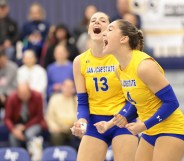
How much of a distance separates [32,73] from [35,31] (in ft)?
4.05

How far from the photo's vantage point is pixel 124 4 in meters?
12.9

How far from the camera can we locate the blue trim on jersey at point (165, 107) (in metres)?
5.89

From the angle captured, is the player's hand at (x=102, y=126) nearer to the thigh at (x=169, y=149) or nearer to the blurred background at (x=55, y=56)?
the thigh at (x=169, y=149)

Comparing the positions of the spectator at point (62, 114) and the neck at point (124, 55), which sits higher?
the neck at point (124, 55)

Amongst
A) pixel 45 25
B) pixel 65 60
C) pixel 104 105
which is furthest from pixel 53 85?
pixel 104 105

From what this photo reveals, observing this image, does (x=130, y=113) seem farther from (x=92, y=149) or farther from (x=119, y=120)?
(x=92, y=149)

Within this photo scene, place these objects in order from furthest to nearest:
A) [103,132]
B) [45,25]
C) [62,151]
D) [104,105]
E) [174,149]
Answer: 1. [45,25]
2. [62,151]
3. [104,105]
4. [103,132]
5. [174,149]

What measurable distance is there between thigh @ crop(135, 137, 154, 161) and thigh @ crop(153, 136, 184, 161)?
142 millimetres

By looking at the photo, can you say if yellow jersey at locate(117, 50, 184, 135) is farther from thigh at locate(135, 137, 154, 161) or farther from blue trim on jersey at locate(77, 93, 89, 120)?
blue trim on jersey at locate(77, 93, 89, 120)

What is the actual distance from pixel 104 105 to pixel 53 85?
16.2 feet

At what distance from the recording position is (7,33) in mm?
13055

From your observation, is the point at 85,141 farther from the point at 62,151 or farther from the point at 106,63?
the point at 62,151

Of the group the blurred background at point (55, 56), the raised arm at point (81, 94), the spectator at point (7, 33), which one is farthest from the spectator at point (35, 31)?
the raised arm at point (81, 94)

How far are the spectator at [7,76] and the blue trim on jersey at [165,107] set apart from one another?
19.7 feet
